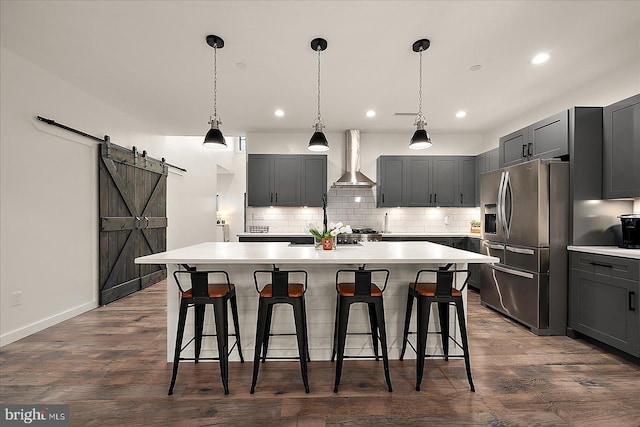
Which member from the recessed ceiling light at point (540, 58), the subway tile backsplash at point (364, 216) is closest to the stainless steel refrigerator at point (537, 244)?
the recessed ceiling light at point (540, 58)

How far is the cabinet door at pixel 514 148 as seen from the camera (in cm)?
375

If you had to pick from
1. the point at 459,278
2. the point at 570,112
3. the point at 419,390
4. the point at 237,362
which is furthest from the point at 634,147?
the point at 237,362

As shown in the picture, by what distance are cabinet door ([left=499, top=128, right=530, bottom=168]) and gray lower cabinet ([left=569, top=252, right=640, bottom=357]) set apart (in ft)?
4.27

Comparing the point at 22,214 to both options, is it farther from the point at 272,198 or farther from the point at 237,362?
the point at 272,198

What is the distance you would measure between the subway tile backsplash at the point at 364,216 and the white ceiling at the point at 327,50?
5.92 ft

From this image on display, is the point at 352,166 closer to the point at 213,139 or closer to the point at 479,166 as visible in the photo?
the point at 479,166

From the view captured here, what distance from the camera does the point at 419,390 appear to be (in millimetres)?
2197

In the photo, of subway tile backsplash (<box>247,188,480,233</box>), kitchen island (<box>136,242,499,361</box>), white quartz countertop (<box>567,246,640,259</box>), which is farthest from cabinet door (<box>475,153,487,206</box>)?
kitchen island (<box>136,242,499,361</box>)

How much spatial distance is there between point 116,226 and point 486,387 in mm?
4634

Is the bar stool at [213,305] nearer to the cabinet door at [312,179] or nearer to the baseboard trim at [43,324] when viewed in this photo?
the baseboard trim at [43,324]

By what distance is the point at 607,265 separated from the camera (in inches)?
109

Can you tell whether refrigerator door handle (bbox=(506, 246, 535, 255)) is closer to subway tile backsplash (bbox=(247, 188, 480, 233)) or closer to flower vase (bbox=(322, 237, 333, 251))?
flower vase (bbox=(322, 237, 333, 251))

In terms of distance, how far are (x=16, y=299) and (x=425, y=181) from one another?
5.56m

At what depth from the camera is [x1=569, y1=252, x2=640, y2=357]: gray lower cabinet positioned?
2.57m
